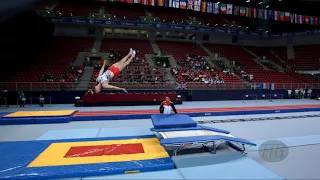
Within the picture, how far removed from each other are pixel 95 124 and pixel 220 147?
5.30 meters

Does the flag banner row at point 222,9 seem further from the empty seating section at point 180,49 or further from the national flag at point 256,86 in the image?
the national flag at point 256,86

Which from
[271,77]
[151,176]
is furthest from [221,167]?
[271,77]

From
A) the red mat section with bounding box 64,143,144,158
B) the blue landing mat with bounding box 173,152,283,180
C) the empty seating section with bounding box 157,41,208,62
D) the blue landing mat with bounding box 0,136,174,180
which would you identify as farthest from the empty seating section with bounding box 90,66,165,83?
the blue landing mat with bounding box 173,152,283,180

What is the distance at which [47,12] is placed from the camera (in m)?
20.5

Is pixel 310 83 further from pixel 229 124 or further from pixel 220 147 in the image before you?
pixel 220 147

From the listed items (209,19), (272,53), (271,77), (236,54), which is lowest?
(271,77)

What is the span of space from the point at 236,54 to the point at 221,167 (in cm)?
2385

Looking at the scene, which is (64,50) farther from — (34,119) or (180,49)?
(34,119)

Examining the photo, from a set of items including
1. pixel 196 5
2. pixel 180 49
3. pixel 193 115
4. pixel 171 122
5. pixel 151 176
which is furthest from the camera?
pixel 180 49

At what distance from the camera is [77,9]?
24.5 meters

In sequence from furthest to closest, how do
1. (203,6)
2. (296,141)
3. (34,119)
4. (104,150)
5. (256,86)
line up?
(203,6) < (256,86) < (34,119) < (296,141) < (104,150)

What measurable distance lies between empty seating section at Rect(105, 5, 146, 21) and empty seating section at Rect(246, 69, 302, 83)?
14.9 m

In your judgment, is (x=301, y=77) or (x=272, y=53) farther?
(x=272, y=53)

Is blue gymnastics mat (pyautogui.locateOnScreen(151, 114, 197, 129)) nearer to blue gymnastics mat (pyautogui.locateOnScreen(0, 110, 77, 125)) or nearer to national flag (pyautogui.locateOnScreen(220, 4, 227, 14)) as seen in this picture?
blue gymnastics mat (pyautogui.locateOnScreen(0, 110, 77, 125))
